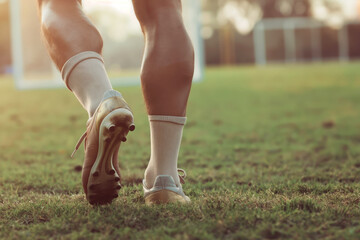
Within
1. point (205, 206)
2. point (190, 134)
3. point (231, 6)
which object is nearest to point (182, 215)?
point (205, 206)

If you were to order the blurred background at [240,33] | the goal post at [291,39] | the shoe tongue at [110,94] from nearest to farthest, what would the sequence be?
the shoe tongue at [110,94] → the blurred background at [240,33] → the goal post at [291,39]

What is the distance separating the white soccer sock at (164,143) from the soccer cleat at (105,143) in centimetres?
16

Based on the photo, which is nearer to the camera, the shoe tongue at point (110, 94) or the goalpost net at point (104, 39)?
the shoe tongue at point (110, 94)

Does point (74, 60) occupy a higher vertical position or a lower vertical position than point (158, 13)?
lower

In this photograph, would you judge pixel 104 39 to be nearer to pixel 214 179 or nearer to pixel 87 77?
pixel 214 179

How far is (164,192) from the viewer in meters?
1.54

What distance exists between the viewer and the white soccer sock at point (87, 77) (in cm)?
152

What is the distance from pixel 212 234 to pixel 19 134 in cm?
296

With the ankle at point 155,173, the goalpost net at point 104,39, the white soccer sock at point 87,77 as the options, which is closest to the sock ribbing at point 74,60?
the white soccer sock at point 87,77

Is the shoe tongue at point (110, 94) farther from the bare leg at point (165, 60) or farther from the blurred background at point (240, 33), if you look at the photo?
the blurred background at point (240, 33)

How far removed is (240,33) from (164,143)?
21.2 metres

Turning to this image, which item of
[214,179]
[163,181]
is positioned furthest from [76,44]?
[214,179]

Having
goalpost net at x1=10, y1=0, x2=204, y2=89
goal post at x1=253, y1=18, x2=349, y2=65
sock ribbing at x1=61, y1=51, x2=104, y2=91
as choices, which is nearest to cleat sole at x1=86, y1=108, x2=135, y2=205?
sock ribbing at x1=61, y1=51, x2=104, y2=91

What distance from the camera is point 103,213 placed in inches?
56.5
